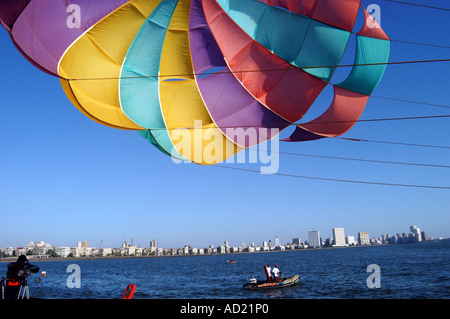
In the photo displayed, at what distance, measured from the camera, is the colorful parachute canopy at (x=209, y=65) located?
830 cm

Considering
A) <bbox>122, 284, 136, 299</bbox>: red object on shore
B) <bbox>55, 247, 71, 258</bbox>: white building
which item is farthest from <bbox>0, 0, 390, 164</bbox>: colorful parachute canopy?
<bbox>55, 247, 71, 258</bbox>: white building

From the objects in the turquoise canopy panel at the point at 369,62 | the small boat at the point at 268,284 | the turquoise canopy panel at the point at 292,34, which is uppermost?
the turquoise canopy panel at the point at 292,34

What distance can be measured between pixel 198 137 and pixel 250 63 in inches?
93.9

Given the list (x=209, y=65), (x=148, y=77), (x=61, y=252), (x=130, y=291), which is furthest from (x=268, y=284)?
(x=61, y=252)

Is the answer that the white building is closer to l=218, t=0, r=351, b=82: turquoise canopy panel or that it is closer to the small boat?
the small boat

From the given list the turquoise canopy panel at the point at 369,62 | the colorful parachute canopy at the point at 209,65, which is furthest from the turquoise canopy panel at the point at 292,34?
the turquoise canopy panel at the point at 369,62

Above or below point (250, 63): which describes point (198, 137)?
below

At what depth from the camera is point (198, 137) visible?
381 inches

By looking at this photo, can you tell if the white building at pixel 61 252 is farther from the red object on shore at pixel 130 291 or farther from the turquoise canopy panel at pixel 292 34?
the turquoise canopy panel at pixel 292 34

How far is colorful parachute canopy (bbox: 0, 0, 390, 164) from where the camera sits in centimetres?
830

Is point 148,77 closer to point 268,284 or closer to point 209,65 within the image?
point 209,65

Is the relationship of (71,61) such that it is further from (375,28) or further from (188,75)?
(375,28)
